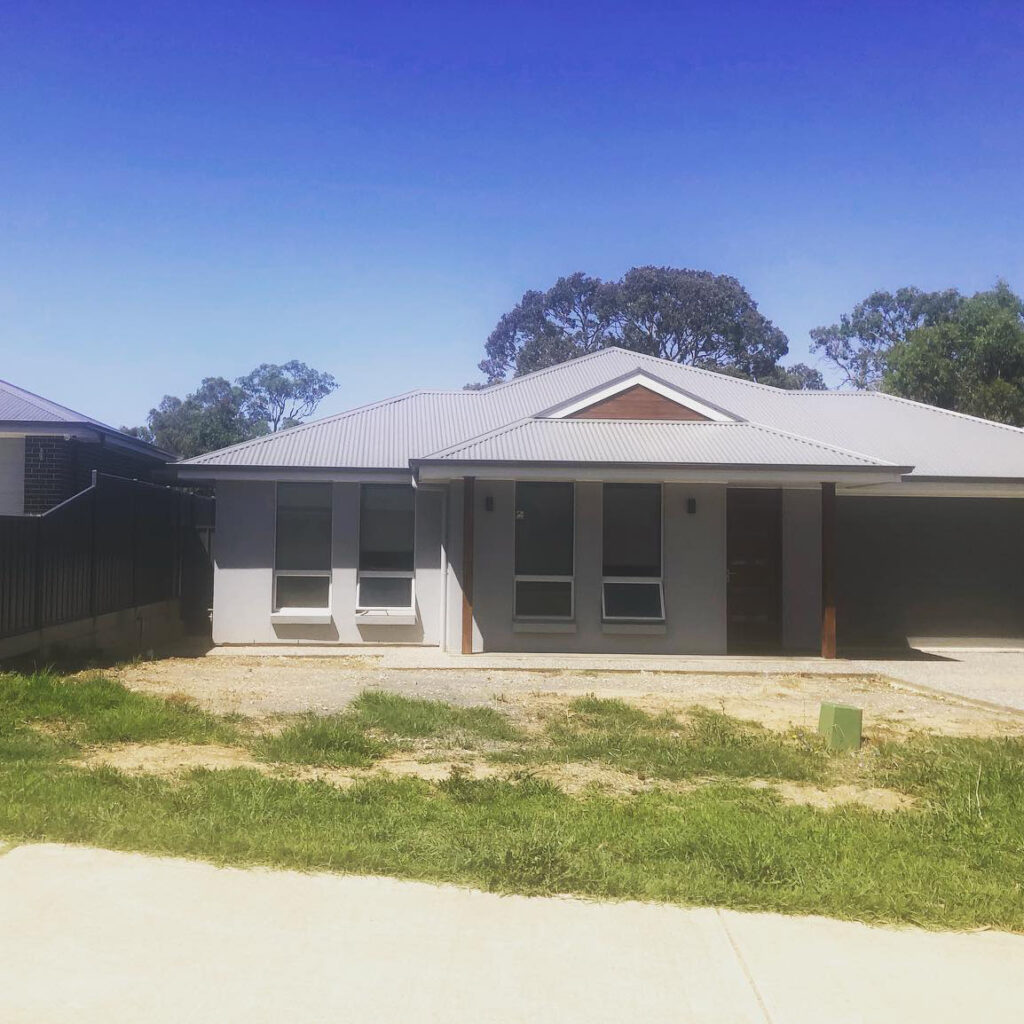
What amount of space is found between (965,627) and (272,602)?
10.7m

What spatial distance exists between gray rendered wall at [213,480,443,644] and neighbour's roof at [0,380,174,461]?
6.38 feet

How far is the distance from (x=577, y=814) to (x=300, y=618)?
32.1 feet

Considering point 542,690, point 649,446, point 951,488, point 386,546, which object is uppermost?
point 649,446

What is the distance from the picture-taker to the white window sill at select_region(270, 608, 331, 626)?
1521 cm

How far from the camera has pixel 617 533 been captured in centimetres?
1480

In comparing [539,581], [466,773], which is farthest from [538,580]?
[466,773]

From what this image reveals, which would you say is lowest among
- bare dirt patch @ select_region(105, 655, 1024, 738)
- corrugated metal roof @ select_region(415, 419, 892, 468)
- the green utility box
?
bare dirt patch @ select_region(105, 655, 1024, 738)

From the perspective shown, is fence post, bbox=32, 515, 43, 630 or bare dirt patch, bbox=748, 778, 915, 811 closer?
bare dirt patch, bbox=748, 778, 915, 811

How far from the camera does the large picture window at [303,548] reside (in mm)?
15391

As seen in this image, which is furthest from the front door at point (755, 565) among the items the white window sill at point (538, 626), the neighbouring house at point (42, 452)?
A: the neighbouring house at point (42, 452)

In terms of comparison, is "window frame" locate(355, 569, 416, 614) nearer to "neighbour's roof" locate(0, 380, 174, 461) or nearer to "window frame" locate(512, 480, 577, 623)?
"window frame" locate(512, 480, 577, 623)

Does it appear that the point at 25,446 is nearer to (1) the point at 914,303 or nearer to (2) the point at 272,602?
(2) the point at 272,602

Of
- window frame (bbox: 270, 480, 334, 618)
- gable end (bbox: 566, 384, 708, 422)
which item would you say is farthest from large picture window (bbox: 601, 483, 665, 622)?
window frame (bbox: 270, 480, 334, 618)

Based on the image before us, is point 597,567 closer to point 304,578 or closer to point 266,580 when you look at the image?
point 304,578
